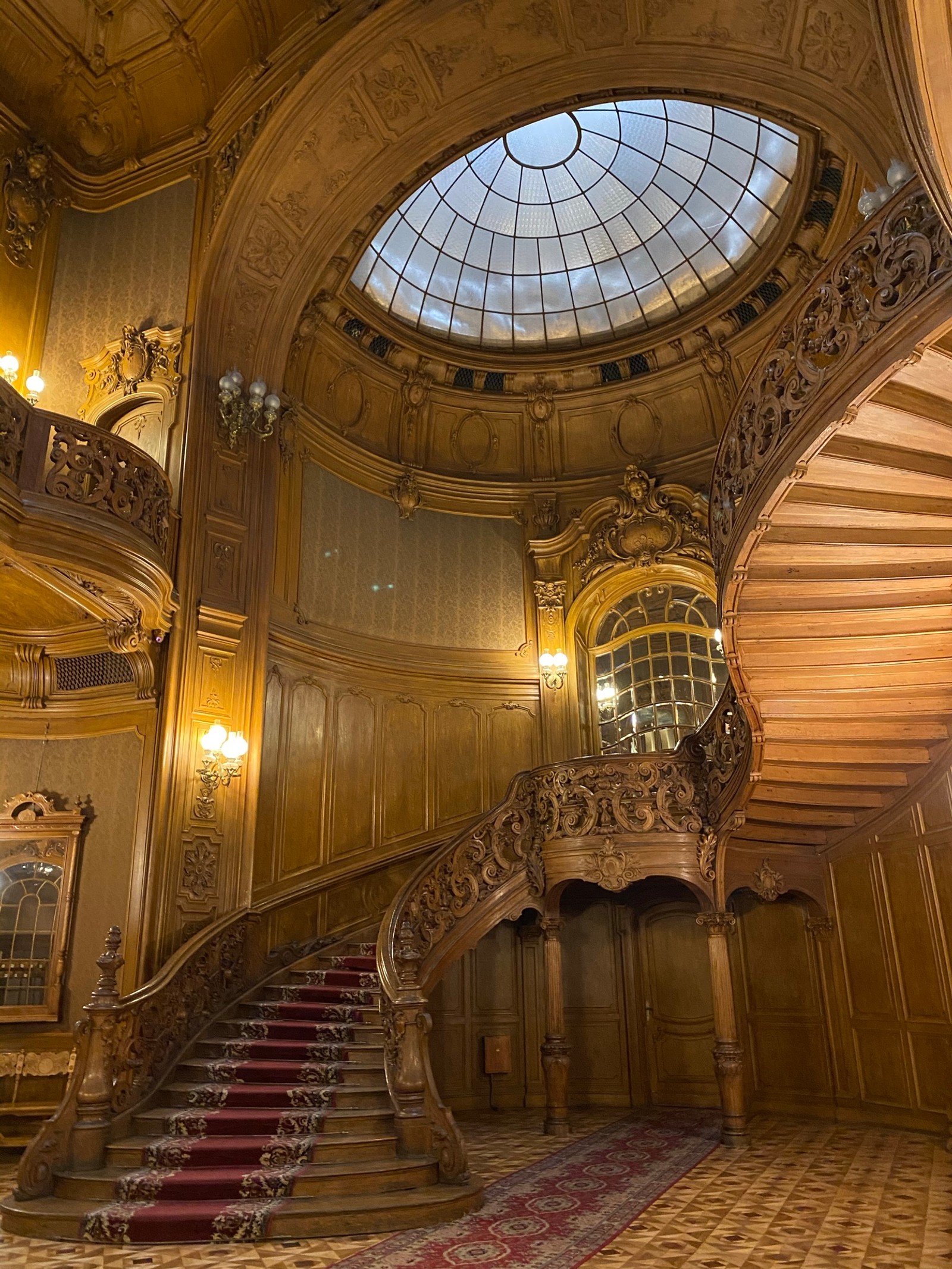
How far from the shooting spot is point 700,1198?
6125 mm

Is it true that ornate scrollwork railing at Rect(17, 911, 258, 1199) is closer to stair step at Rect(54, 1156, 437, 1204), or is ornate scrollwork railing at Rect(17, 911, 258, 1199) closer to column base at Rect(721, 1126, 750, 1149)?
stair step at Rect(54, 1156, 437, 1204)

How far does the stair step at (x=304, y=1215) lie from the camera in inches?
209

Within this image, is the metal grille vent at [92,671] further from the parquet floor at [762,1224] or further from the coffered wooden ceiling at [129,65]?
the coffered wooden ceiling at [129,65]

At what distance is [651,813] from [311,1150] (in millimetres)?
4246

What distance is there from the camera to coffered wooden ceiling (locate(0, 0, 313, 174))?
32.3 ft

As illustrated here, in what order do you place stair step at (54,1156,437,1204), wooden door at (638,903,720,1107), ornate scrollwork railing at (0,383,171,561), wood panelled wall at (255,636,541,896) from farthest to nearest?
wooden door at (638,903,720,1107) → wood panelled wall at (255,636,541,896) → ornate scrollwork railing at (0,383,171,561) → stair step at (54,1156,437,1204)

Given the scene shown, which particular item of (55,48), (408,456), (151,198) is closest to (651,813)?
(408,456)

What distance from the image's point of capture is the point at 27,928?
859 centimetres

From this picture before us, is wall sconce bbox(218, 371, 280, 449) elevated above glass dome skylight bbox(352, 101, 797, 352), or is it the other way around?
glass dome skylight bbox(352, 101, 797, 352)

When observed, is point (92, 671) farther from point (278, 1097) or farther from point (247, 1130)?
point (247, 1130)

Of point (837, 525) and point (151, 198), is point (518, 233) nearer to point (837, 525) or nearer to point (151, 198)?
point (151, 198)

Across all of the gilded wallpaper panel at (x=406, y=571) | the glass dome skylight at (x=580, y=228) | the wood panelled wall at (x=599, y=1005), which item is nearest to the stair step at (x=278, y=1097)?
the wood panelled wall at (x=599, y=1005)

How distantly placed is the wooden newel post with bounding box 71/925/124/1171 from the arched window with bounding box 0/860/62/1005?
7.05 feet

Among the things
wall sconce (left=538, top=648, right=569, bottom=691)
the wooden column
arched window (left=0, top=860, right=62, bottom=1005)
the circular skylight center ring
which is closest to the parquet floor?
the wooden column
